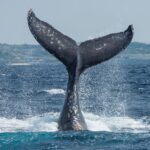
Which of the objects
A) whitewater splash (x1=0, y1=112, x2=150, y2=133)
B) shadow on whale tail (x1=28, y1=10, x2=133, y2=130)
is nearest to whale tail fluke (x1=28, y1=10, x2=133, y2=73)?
shadow on whale tail (x1=28, y1=10, x2=133, y2=130)

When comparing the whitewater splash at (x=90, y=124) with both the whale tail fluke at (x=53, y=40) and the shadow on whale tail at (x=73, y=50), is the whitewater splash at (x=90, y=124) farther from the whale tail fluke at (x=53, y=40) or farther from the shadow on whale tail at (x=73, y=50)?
the whale tail fluke at (x=53, y=40)

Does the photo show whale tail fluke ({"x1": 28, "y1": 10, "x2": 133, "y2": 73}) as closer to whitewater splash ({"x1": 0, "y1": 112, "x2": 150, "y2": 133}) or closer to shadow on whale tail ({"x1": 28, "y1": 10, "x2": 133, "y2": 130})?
shadow on whale tail ({"x1": 28, "y1": 10, "x2": 133, "y2": 130})

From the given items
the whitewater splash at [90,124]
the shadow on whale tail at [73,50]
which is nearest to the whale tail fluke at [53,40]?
the shadow on whale tail at [73,50]

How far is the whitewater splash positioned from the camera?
18266 mm

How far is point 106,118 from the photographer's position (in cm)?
2134

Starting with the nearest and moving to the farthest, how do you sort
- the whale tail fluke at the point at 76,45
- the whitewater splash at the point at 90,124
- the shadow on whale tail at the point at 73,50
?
the shadow on whale tail at the point at 73,50 < the whale tail fluke at the point at 76,45 < the whitewater splash at the point at 90,124

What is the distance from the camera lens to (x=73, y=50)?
58.3ft

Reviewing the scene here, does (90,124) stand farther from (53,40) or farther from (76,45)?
(53,40)

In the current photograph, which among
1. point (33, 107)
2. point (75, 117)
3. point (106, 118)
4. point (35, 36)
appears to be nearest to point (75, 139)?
point (75, 117)

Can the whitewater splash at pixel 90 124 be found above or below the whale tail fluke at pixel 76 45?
below

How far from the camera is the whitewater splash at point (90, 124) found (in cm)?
1827

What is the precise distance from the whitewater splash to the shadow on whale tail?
63 cm

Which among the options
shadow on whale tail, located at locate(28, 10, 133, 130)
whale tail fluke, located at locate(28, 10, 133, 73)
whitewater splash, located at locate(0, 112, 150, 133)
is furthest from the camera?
whitewater splash, located at locate(0, 112, 150, 133)

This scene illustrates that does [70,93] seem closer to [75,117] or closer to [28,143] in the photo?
[75,117]
